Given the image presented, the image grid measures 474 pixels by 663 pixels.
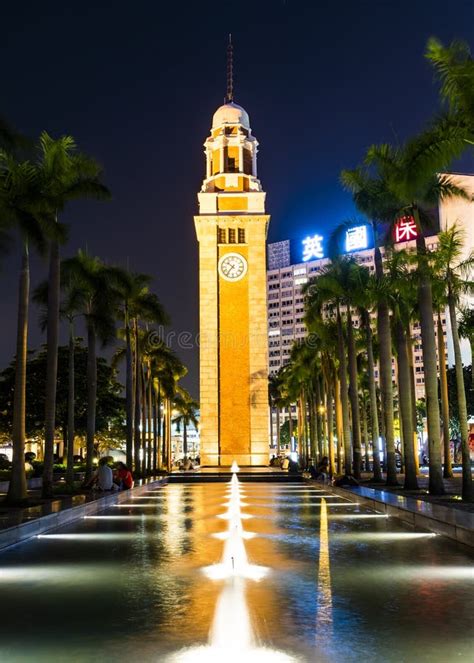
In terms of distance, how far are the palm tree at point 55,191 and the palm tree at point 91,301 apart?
17.0 ft

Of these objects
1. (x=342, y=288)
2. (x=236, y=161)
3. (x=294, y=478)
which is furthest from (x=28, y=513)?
(x=236, y=161)

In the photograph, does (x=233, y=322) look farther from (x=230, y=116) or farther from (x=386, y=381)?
(x=386, y=381)

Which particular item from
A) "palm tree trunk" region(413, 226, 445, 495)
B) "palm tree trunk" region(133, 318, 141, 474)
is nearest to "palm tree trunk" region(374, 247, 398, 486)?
"palm tree trunk" region(413, 226, 445, 495)

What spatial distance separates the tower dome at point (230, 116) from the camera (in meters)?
60.9

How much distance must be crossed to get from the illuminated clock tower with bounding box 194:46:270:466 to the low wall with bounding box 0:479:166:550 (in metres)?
29.3

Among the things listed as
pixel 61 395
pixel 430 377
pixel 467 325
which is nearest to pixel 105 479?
pixel 430 377

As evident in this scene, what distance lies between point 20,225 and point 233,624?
49.5ft

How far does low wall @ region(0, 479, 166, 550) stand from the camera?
1286 cm

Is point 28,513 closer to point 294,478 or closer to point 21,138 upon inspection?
point 21,138

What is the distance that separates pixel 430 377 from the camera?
Result: 73.7 feet

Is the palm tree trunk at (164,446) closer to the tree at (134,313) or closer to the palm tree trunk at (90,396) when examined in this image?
the tree at (134,313)

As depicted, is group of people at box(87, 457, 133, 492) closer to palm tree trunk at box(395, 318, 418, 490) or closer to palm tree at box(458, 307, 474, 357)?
palm tree trunk at box(395, 318, 418, 490)

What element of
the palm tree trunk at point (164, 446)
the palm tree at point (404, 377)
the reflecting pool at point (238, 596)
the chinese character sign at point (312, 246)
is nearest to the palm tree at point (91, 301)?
the palm tree at point (404, 377)

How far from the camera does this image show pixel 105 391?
179ft
